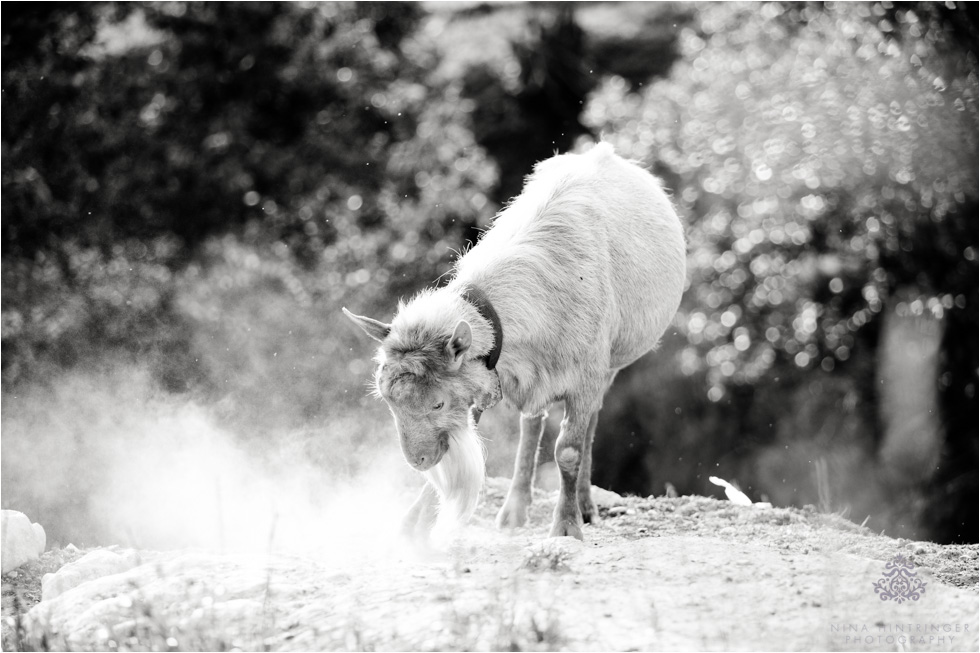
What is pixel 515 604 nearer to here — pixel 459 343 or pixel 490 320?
pixel 459 343

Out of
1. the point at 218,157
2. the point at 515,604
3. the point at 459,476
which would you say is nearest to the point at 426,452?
the point at 459,476

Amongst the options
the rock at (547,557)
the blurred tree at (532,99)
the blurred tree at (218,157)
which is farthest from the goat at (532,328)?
the blurred tree at (532,99)

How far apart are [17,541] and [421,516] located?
8.59 feet

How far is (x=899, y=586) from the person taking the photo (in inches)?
212

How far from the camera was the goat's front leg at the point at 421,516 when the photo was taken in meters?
6.54

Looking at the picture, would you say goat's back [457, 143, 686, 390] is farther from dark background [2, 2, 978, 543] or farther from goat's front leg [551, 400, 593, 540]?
dark background [2, 2, 978, 543]

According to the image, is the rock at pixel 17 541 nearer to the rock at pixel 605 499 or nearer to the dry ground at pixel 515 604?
the dry ground at pixel 515 604

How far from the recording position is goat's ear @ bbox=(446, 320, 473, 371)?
231 inches

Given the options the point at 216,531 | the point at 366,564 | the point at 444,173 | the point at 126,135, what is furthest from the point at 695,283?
the point at 366,564

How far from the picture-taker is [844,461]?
57.2 feet

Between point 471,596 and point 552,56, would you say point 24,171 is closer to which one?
point 552,56

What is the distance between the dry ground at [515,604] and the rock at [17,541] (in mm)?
746

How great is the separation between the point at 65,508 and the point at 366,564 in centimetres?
506

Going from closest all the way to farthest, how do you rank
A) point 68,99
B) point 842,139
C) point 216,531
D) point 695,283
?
1. point 216,531
2. point 842,139
3. point 695,283
4. point 68,99
